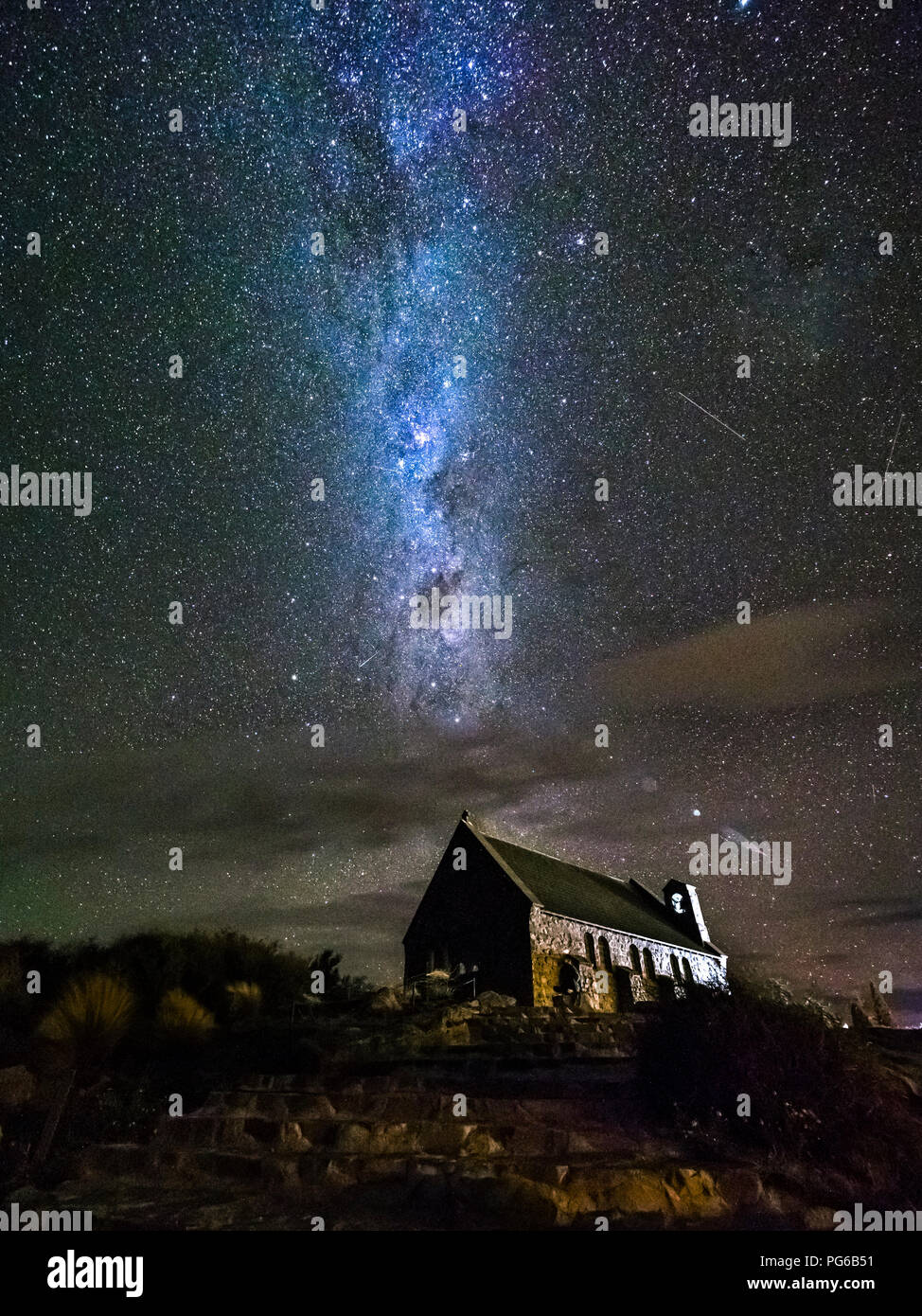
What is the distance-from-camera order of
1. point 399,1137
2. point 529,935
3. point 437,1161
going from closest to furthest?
point 437,1161, point 399,1137, point 529,935

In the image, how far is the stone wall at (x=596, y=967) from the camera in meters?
30.2

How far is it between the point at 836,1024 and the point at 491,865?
47.1ft

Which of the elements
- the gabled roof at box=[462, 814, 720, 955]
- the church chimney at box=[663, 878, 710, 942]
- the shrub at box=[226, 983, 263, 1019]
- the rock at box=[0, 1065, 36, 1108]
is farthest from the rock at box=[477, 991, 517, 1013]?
the church chimney at box=[663, 878, 710, 942]

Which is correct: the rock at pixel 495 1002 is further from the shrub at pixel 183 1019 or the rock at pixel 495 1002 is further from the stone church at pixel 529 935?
the shrub at pixel 183 1019

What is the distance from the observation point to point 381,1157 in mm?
16594

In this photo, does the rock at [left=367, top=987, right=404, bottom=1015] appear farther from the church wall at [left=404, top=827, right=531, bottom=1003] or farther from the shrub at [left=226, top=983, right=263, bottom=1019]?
the church wall at [left=404, top=827, right=531, bottom=1003]

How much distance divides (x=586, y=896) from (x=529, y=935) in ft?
32.1

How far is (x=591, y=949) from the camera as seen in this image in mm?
33562

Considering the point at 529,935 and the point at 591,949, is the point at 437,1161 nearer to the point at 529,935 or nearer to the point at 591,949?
the point at 529,935

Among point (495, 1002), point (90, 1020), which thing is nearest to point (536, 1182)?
point (495, 1002)
